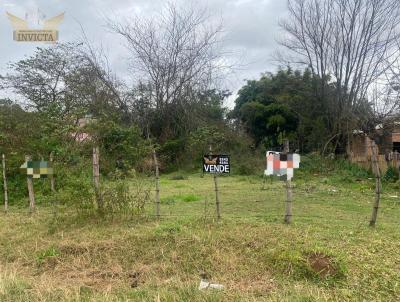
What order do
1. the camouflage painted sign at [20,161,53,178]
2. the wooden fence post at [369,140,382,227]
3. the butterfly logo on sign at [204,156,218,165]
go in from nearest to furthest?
the wooden fence post at [369,140,382,227], the butterfly logo on sign at [204,156,218,165], the camouflage painted sign at [20,161,53,178]

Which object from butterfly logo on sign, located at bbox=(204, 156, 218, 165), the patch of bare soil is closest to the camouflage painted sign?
butterfly logo on sign, located at bbox=(204, 156, 218, 165)

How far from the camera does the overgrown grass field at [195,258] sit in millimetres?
3713

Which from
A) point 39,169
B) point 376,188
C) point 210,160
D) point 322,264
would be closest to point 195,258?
point 322,264

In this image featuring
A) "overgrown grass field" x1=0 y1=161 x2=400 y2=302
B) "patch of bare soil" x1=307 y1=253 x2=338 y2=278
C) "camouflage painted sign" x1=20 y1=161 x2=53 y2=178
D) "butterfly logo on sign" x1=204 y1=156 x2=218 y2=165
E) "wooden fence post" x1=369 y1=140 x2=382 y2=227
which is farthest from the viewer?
"camouflage painted sign" x1=20 y1=161 x2=53 y2=178

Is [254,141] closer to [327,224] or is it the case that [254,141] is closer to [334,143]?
[334,143]

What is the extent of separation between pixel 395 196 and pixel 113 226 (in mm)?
7181

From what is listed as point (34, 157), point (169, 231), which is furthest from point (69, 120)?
point (169, 231)

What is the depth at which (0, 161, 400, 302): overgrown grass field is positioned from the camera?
12.2 feet

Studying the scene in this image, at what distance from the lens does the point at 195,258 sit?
4504 mm

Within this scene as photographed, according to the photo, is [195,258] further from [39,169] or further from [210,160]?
[39,169]

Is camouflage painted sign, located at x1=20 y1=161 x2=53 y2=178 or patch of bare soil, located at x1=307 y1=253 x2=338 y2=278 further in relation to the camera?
camouflage painted sign, located at x1=20 y1=161 x2=53 y2=178

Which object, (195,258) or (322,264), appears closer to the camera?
(322,264)

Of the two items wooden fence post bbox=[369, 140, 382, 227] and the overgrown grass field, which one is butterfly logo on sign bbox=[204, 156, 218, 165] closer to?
the overgrown grass field

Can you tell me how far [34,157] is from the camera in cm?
895
